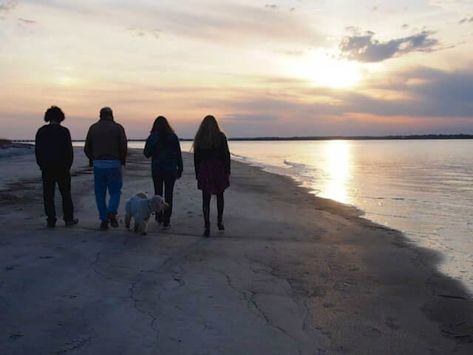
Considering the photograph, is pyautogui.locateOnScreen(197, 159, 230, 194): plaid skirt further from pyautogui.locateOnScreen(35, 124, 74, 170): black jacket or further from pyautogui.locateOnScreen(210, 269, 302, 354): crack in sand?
pyautogui.locateOnScreen(210, 269, 302, 354): crack in sand

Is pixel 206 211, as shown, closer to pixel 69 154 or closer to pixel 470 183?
pixel 69 154

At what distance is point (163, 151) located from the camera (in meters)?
8.21

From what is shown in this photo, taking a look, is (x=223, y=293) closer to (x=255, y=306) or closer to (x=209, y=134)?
(x=255, y=306)

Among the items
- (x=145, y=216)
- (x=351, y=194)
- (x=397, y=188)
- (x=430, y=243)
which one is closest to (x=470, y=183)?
(x=397, y=188)

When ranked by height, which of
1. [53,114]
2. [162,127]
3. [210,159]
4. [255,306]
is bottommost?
[255,306]

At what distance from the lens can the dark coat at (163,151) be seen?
820cm

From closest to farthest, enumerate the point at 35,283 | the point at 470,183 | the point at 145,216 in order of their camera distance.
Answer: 1. the point at 35,283
2. the point at 145,216
3. the point at 470,183

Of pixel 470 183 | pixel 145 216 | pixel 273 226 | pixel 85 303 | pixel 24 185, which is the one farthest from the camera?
pixel 470 183

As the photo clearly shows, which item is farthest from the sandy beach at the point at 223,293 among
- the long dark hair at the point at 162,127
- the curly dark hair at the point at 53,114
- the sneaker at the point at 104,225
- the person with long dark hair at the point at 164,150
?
the curly dark hair at the point at 53,114

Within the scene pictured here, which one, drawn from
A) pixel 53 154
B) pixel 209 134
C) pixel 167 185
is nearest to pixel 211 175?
pixel 209 134

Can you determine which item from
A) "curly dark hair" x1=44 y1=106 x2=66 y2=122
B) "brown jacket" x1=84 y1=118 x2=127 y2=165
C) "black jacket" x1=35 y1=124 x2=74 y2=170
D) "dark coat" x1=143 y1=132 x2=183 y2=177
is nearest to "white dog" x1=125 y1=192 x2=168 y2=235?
"dark coat" x1=143 y1=132 x2=183 y2=177

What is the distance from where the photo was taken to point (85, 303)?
4.30 m

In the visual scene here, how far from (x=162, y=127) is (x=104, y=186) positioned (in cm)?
141

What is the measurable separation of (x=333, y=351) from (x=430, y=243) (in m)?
5.31
